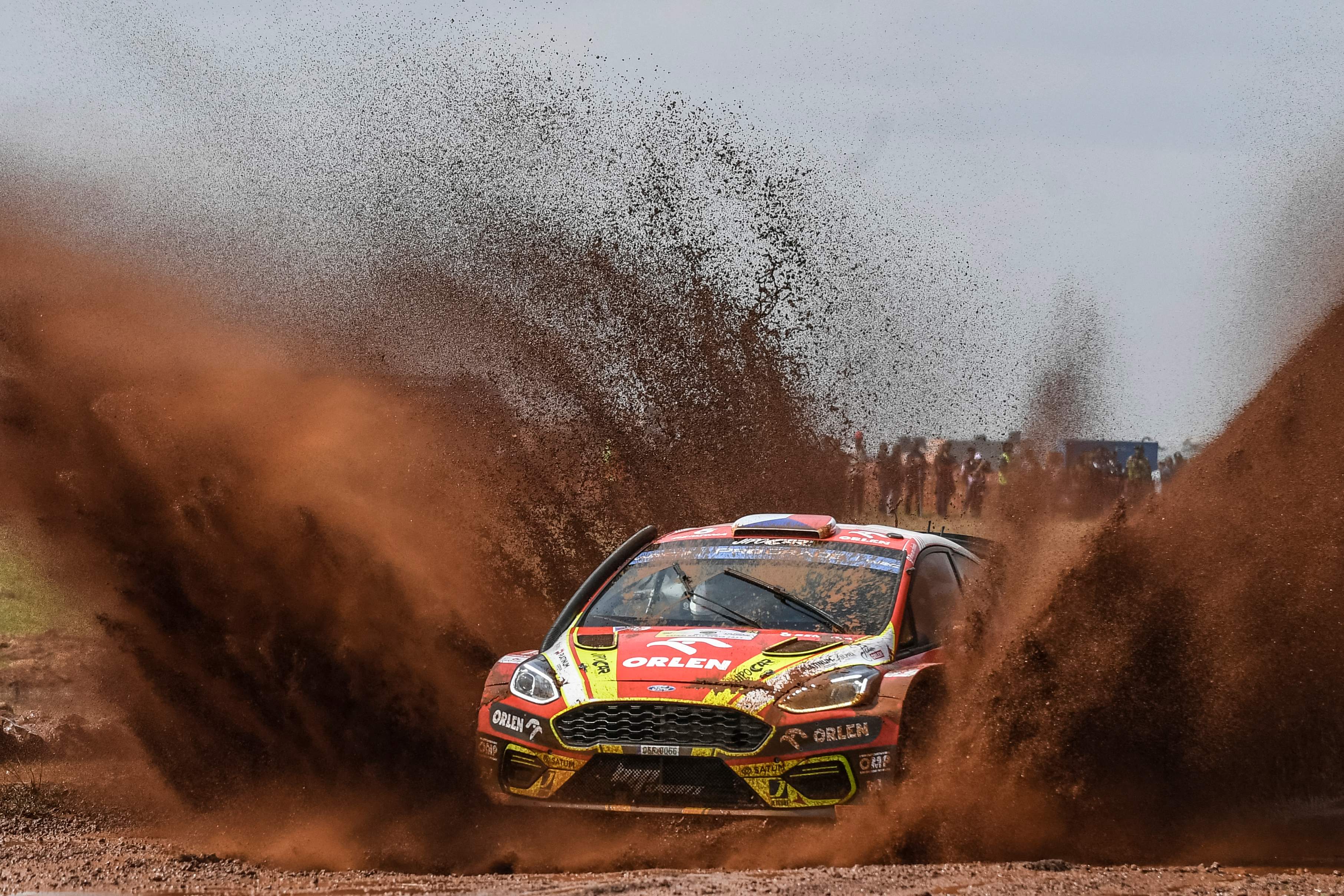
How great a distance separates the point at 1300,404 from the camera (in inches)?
278

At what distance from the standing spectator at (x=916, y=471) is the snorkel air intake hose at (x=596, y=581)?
11.9 meters

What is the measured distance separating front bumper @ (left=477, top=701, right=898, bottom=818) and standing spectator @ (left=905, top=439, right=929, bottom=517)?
534 inches

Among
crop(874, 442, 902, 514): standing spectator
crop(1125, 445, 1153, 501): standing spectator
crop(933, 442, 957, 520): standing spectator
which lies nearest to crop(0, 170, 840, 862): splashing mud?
crop(874, 442, 902, 514): standing spectator

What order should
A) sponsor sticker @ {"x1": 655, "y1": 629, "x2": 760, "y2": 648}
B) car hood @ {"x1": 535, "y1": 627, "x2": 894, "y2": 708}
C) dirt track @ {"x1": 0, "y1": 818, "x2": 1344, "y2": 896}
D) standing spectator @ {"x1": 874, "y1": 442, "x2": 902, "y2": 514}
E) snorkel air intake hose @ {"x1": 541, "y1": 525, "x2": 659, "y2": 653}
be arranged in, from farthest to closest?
1. standing spectator @ {"x1": 874, "y1": 442, "x2": 902, "y2": 514}
2. snorkel air intake hose @ {"x1": 541, "y1": 525, "x2": 659, "y2": 653}
3. sponsor sticker @ {"x1": 655, "y1": 629, "x2": 760, "y2": 648}
4. car hood @ {"x1": 535, "y1": 627, "x2": 894, "y2": 708}
5. dirt track @ {"x1": 0, "y1": 818, "x2": 1344, "y2": 896}

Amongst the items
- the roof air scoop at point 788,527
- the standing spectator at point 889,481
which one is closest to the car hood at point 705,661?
the roof air scoop at point 788,527

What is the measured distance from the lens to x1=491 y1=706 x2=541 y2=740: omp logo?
5.80 m

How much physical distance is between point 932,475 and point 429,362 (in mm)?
10076

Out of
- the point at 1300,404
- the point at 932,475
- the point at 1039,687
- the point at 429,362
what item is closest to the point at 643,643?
the point at 1039,687

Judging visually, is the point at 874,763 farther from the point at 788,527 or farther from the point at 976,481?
the point at 976,481

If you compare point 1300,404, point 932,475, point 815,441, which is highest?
point 1300,404

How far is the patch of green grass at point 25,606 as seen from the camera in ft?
42.3

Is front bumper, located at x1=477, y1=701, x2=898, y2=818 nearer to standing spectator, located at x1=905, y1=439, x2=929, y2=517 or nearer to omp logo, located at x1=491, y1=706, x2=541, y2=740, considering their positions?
omp logo, located at x1=491, y1=706, x2=541, y2=740

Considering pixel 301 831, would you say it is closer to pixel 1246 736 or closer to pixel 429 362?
pixel 1246 736

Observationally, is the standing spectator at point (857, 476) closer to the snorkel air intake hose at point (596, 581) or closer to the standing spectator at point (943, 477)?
the standing spectator at point (943, 477)
